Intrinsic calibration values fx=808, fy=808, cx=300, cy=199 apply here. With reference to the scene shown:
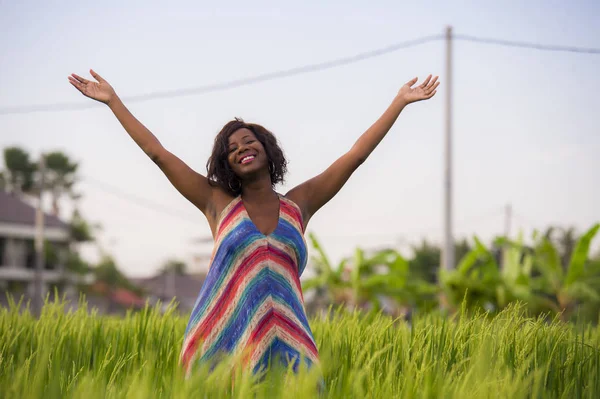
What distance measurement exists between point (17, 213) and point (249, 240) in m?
39.4

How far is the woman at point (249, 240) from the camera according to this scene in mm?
2836

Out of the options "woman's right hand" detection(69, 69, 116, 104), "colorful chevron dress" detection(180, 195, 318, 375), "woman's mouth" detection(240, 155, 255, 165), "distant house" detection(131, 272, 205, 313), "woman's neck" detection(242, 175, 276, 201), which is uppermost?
"woman's right hand" detection(69, 69, 116, 104)

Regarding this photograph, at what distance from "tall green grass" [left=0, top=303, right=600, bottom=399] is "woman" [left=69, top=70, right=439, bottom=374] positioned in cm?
18

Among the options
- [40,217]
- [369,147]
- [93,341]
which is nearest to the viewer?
[369,147]

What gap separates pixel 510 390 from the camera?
2.16 m

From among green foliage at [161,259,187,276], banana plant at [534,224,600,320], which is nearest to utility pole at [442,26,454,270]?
banana plant at [534,224,600,320]

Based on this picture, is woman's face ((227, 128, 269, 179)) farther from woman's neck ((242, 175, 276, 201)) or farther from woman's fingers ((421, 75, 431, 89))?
woman's fingers ((421, 75, 431, 89))

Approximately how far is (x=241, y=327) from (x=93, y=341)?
127cm

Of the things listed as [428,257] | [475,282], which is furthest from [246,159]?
[428,257]

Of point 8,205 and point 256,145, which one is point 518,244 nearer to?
point 256,145

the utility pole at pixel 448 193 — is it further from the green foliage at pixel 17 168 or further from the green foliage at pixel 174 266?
the green foliage at pixel 174 266

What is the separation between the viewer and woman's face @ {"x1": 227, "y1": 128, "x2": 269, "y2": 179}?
3004 millimetres

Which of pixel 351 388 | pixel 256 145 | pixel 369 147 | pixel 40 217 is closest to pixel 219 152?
pixel 256 145

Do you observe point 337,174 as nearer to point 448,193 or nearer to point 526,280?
point 448,193
